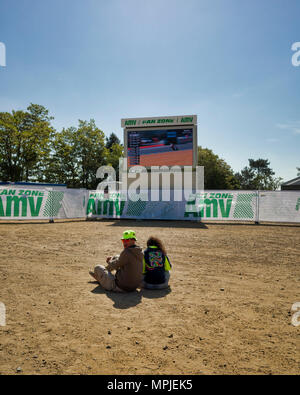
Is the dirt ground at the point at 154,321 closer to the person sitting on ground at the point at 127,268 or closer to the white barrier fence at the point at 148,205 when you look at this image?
the person sitting on ground at the point at 127,268

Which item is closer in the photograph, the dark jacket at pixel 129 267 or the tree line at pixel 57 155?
the dark jacket at pixel 129 267

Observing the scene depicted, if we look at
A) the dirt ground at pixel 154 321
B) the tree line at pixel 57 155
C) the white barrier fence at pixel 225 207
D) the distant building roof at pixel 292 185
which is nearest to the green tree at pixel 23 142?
the tree line at pixel 57 155

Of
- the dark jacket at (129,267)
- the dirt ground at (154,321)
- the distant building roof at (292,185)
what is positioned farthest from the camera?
the distant building roof at (292,185)

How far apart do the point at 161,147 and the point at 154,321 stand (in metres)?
18.5

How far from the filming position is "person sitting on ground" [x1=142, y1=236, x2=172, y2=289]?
4879 mm

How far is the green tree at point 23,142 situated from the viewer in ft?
107

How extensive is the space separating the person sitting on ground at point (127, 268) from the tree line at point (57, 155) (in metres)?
33.0

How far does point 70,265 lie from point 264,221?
45.3ft

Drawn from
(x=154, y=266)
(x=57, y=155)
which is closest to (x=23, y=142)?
(x=57, y=155)

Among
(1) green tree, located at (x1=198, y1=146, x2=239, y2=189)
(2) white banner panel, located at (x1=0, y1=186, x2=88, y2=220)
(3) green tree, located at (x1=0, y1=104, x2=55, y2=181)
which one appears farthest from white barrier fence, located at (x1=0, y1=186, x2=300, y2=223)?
(1) green tree, located at (x1=198, y1=146, x2=239, y2=189)

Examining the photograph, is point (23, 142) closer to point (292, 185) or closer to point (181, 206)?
point (181, 206)

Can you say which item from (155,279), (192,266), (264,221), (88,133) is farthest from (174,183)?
(88,133)

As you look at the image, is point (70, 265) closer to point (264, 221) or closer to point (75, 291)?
point (75, 291)

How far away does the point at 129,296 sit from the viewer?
4637 millimetres
